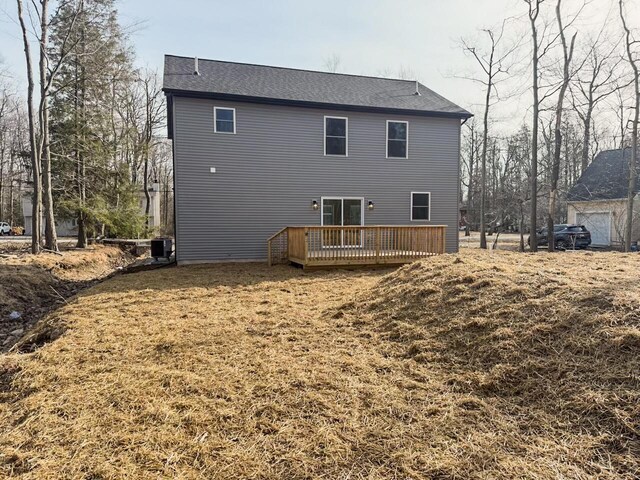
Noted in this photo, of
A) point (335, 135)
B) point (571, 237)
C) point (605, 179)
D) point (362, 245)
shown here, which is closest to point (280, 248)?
point (362, 245)

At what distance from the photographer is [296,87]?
1292cm

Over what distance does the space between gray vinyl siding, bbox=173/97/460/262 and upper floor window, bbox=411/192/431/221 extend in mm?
181

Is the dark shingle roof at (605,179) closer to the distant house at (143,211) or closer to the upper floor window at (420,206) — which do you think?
the upper floor window at (420,206)

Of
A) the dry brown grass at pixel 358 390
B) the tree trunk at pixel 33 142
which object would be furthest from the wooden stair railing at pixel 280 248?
the tree trunk at pixel 33 142

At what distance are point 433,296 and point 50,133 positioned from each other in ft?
55.2

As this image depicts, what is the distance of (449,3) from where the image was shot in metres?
9.86

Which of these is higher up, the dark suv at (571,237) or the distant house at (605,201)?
the distant house at (605,201)

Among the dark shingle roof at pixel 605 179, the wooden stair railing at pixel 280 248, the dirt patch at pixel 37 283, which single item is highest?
the dark shingle roof at pixel 605 179

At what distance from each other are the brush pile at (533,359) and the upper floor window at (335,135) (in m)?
8.10

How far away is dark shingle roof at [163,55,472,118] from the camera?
37.8ft

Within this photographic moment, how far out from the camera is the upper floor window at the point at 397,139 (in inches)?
512

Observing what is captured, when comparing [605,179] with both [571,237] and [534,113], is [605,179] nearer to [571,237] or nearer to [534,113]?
[571,237]

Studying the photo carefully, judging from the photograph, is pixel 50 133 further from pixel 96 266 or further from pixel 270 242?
pixel 270 242

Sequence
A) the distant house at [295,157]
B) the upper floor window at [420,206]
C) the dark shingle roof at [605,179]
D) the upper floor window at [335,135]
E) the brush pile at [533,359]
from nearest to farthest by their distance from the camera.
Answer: the brush pile at [533,359] → the distant house at [295,157] → the upper floor window at [335,135] → the upper floor window at [420,206] → the dark shingle roof at [605,179]
